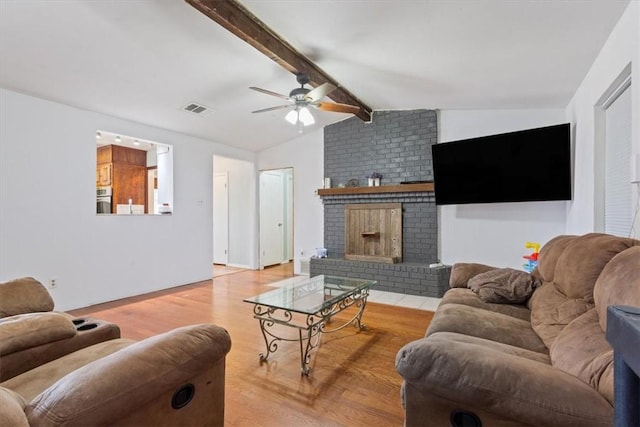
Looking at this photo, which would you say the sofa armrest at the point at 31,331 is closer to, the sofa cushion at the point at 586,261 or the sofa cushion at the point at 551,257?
the sofa cushion at the point at 586,261

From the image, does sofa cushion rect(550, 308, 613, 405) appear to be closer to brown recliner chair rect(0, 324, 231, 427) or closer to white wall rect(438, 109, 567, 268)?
brown recliner chair rect(0, 324, 231, 427)

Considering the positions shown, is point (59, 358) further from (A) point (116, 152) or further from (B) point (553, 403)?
(A) point (116, 152)

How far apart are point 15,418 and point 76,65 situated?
3.13 meters

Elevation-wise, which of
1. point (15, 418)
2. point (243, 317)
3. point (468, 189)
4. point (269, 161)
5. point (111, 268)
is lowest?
point (243, 317)

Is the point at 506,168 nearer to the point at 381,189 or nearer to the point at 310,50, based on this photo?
the point at 381,189

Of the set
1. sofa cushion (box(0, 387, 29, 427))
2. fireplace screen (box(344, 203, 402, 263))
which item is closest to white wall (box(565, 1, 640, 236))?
fireplace screen (box(344, 203, 402, 263))

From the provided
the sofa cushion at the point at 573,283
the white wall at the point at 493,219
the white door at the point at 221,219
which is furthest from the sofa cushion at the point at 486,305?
the white door at the point at 221,219

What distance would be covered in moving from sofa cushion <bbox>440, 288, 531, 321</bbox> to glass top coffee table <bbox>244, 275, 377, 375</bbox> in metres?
0.85

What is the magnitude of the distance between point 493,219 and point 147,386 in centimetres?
438

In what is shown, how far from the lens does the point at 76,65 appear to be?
2.77 m

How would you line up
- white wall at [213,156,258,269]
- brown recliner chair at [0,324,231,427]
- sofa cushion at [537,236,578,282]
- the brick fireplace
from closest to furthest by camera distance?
1. brown recliner chair at [0,324,231,427]
2. sofa cushion at [537,236,578,282]
3. the brick fireplace
4. white wall at [213,156,258,269]

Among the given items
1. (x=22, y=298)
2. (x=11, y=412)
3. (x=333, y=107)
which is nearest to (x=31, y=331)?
(x=22, y=298)

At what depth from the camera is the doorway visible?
6.31 meters

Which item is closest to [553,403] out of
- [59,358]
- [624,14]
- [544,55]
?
[59,358]
